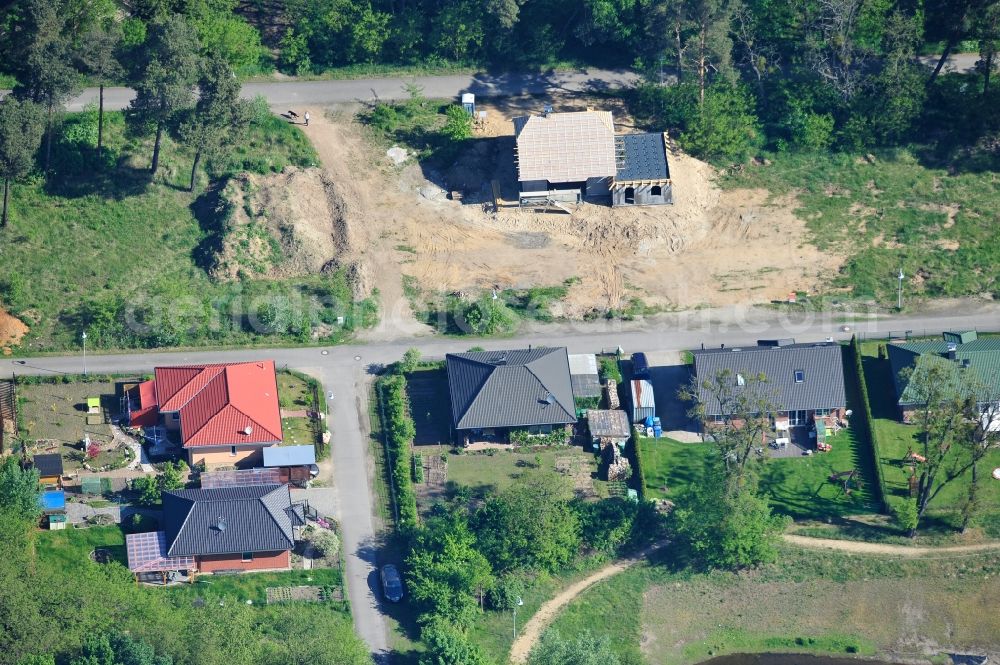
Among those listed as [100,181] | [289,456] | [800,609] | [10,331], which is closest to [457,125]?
[100,181]

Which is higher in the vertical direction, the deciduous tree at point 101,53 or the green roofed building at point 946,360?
the deciduous tree at point 101,53

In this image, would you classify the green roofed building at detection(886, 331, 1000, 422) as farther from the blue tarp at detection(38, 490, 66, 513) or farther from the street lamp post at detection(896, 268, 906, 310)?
the blue tarp at detection(38, 490, 66, 513)

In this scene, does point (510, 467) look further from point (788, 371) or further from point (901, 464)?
point (901, 464)

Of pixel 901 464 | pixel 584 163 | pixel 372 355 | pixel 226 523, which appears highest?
pixel 584 163

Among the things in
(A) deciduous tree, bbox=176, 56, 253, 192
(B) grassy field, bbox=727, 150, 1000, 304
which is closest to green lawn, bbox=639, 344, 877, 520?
(B) grassy field, bbox=727, 150, 1000, 304

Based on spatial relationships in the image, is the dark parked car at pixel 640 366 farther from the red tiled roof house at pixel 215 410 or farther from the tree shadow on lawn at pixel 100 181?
the tree shadow on lawn at pixel 100 181

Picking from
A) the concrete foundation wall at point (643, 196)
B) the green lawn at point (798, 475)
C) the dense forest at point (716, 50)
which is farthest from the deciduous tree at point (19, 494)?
the concrete foundation wall at point (643, 196)

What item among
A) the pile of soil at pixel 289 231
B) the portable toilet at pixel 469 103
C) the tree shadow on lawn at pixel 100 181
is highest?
the portable toilet at pixel 469 103

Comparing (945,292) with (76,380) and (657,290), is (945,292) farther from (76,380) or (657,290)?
(76,380)
